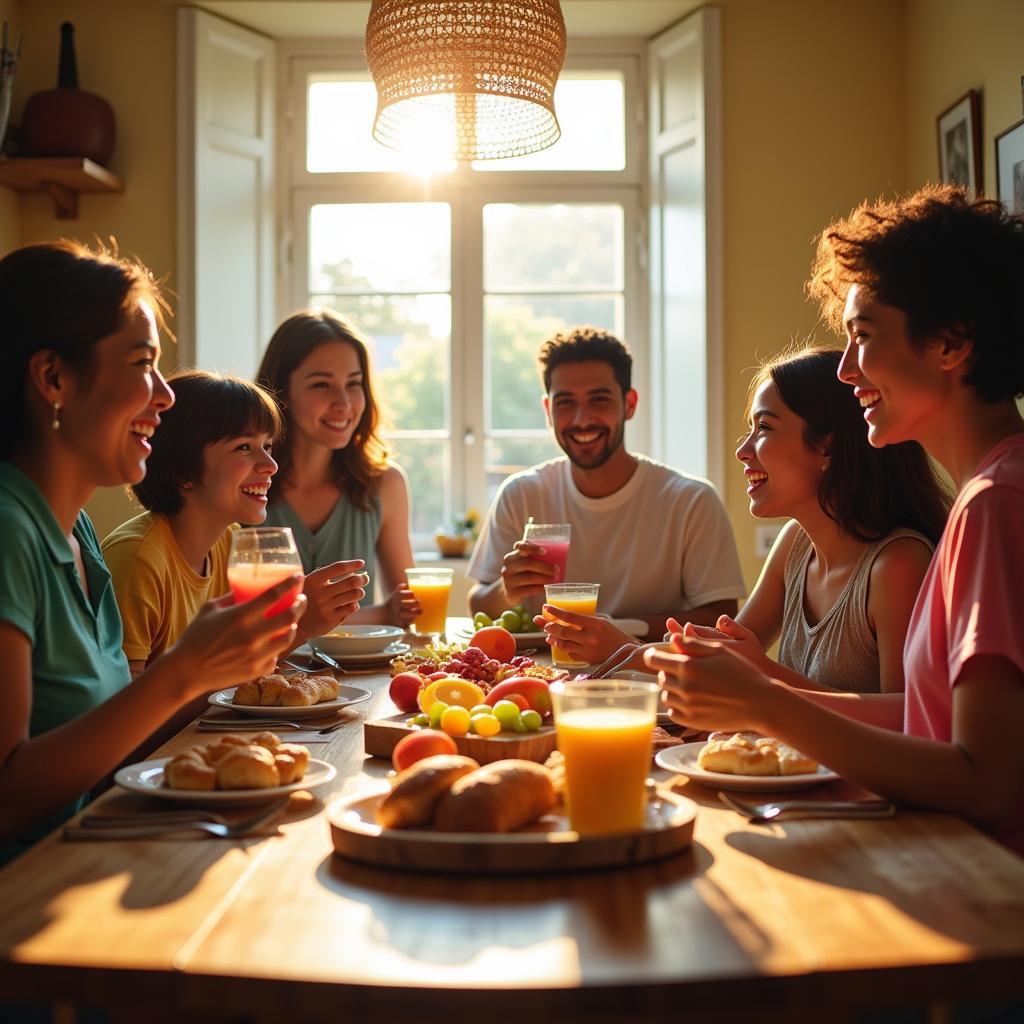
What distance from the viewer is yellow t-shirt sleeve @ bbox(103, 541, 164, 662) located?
7.06ft

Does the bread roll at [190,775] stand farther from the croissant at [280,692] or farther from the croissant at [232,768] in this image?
the croissant at [280,692]

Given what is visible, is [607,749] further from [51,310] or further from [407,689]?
[51,310]

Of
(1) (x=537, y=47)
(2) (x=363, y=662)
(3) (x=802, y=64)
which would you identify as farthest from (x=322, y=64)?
(2) (x=363, y=662)

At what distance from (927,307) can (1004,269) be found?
11cm

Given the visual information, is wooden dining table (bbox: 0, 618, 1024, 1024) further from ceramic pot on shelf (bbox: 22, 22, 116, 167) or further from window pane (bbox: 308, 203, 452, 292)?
window pane (bbox: 308, 203, 452, 292)

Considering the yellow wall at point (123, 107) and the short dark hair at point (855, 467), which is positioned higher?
the yellow wall at point (123, 107)

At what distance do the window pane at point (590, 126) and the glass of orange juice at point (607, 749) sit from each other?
13.0 feet

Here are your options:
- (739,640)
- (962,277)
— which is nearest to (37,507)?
(739,640)

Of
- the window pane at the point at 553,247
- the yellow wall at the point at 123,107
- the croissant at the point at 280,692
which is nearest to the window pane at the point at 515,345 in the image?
the window pane at the point at 553,247

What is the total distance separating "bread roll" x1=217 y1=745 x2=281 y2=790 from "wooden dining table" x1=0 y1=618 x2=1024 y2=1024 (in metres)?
0.12

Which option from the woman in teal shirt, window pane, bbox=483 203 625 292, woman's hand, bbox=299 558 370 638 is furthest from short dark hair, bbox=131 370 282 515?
window pane, bbox=483 203 625 292

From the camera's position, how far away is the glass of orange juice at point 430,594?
2793 mm

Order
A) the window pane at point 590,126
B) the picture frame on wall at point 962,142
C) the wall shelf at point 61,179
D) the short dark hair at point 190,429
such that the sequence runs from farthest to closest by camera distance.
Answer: the window pane at point 590,126
the wall shelf at point 61,179
the picture frame on wall at point 962,142
the short dark hair at point 190,429

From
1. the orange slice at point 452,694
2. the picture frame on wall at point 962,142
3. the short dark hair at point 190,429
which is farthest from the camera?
the picture frame on wall at point 962,142
